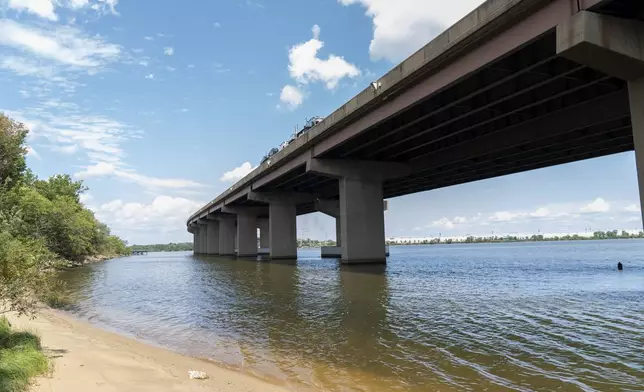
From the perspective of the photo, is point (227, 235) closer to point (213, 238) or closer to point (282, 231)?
point (213, 238)

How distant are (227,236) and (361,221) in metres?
66.2

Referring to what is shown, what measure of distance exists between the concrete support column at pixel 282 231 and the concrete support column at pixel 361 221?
2252 cm

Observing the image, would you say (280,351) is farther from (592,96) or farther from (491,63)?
(592,96)

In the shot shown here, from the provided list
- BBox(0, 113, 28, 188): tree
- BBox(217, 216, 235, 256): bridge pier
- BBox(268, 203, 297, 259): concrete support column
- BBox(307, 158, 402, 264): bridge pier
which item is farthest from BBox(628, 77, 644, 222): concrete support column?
BBox(217, 216, 235, 256): bridge pier

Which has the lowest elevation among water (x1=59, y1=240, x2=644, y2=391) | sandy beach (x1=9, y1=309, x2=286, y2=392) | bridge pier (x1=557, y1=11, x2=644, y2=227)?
water (x1=59, y1=240, x2=644, y2=391)

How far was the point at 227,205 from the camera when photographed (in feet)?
268

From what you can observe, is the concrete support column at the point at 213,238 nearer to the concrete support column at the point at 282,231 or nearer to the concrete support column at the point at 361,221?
the concrete support column at the point at 282,231

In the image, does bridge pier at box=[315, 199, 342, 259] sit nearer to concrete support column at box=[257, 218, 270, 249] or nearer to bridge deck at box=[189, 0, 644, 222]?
bridge deck at box=[189, 0, 644, 222]

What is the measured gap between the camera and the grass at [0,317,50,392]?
5543mm

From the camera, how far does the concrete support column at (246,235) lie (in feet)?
266

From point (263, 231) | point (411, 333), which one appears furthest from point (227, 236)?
point (411, 333)

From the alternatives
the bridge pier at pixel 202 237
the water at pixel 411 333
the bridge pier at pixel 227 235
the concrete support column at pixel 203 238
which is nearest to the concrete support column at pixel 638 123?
the water at pixel 411 333

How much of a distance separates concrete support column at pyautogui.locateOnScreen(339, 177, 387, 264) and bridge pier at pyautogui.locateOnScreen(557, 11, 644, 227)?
86.5ft

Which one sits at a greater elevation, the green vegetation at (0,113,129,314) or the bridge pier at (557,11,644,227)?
the bridge pier at (557,11,644,227)
